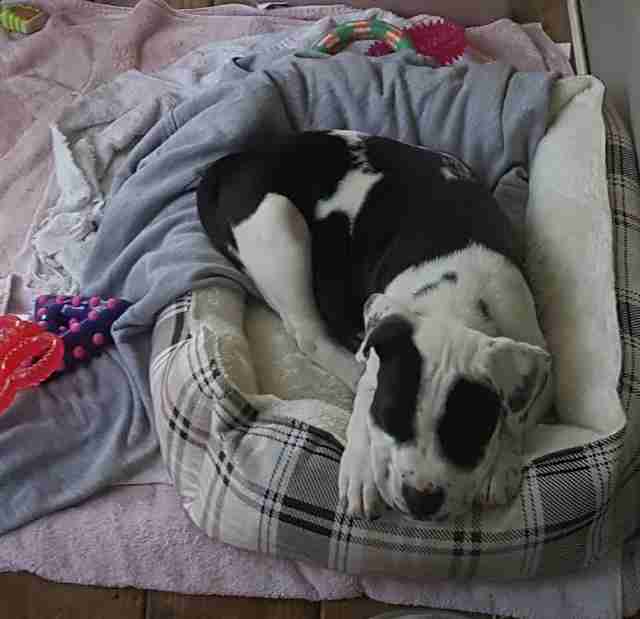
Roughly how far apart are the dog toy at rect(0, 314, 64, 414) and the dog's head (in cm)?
83

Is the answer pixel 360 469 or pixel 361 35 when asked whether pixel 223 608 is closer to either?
pixel 360 469

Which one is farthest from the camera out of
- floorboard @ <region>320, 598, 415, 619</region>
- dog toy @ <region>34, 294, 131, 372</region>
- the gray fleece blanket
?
dog toy @ <region>34, 294, 131, 372</region>

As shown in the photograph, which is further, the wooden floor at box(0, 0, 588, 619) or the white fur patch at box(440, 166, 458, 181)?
the white fur patch at box(440, 166, 458, 181)

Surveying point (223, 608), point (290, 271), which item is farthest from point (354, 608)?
point (290, 271)

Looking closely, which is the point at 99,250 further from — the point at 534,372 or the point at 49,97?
the point at 534,372

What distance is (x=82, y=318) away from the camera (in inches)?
87.9

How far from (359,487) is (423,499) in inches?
5.8

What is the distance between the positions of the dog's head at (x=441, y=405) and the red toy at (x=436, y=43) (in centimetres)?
140

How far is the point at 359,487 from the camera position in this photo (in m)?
1.71

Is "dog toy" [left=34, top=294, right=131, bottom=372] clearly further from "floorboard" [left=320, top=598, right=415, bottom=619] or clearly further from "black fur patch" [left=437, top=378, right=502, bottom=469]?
"black fur patch" [left=437, top=378, right=502, bottom=469]

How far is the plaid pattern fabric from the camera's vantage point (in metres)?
1.71

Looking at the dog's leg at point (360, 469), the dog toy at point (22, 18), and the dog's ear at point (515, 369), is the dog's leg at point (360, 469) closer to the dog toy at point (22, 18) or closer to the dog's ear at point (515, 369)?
the dog's ear at point (515, 369)

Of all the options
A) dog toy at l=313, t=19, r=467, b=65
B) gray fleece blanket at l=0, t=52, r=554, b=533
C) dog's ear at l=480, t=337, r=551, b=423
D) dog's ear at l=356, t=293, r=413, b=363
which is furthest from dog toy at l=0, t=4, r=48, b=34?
dog's ear at l=480, t=337, r=551, b=423

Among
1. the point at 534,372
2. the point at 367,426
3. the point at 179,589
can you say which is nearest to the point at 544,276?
the point at 534,372
